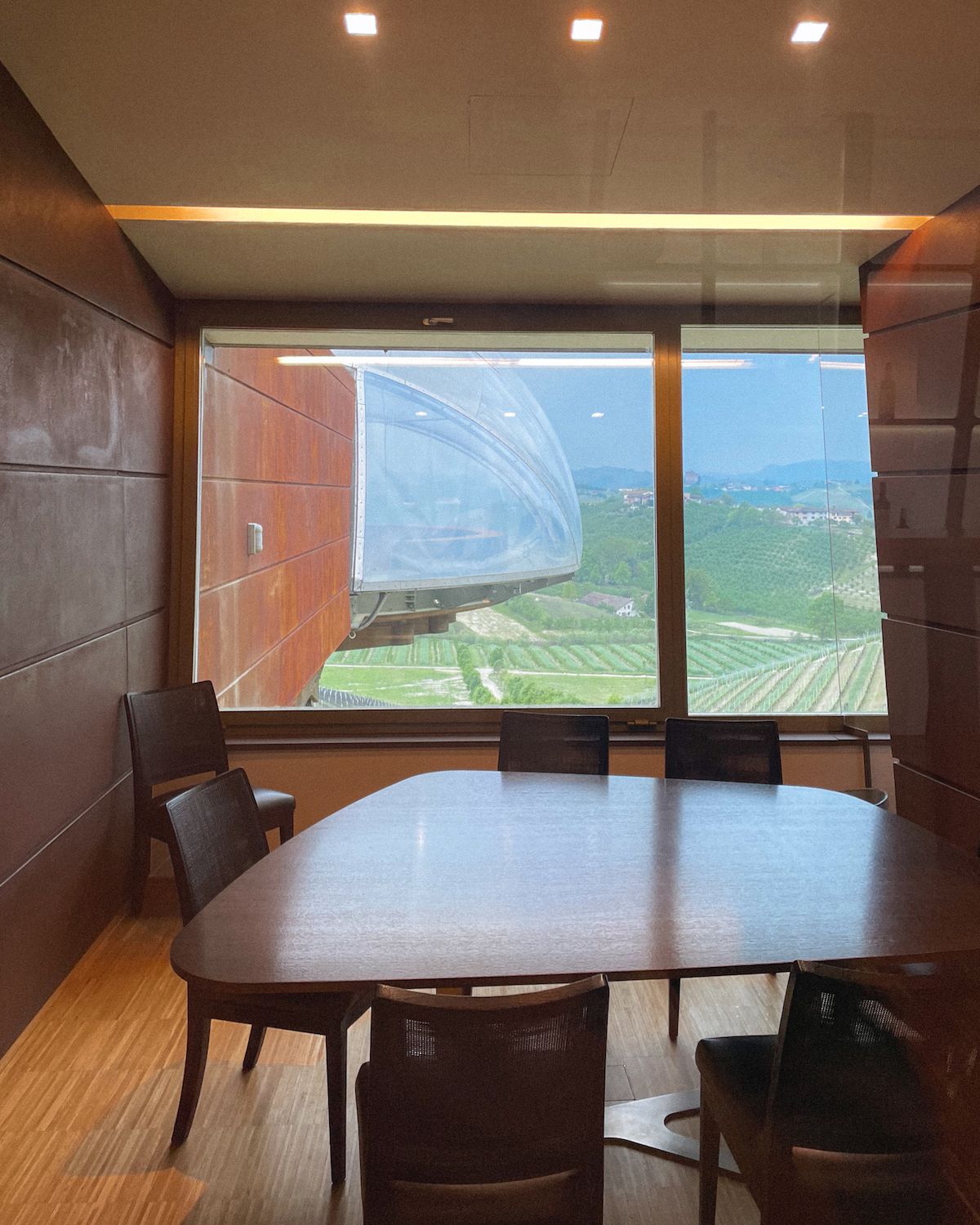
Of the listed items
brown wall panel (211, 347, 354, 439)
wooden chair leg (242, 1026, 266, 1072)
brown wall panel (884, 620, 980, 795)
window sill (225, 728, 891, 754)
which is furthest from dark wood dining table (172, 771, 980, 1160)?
brown wall panel (211, 347, 354, 439)

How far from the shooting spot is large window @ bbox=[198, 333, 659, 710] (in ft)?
15.9

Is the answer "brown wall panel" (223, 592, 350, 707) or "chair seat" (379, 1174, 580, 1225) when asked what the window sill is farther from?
"chair seat" (379, 1174, 580, 1225)

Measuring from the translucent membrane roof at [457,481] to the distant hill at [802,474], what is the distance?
801 millimetres

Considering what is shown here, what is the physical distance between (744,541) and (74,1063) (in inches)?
145

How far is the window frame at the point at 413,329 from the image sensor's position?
4.80 metres

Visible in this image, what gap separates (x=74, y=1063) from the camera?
2.92m

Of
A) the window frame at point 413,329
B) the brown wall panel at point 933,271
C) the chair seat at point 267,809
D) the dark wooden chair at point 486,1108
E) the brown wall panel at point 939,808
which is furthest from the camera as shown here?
the window frame at point 413,329

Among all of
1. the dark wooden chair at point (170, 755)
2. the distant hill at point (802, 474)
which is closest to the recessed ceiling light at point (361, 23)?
the distant hill at point (802, 474)

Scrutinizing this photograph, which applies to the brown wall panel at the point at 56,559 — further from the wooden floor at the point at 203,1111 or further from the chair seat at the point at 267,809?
the wooden floor at the point at 203,1111

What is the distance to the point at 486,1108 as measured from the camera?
1560mm

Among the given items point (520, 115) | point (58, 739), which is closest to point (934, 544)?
point (520, 115)

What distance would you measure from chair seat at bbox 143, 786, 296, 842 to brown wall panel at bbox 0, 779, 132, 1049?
0.51 feet

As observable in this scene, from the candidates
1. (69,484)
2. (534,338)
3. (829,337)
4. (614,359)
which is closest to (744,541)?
(614,359)

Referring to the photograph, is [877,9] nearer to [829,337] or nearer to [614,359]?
[829,337]
